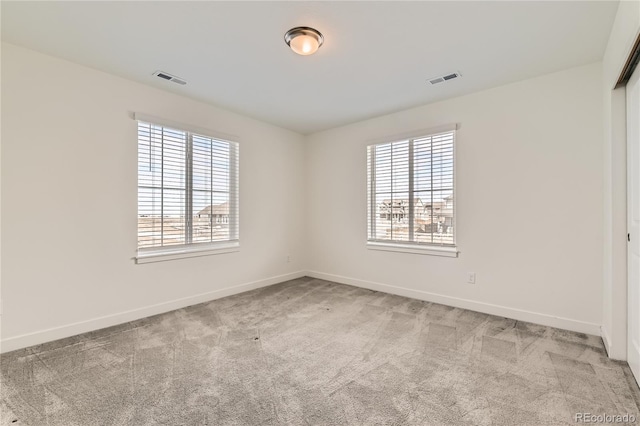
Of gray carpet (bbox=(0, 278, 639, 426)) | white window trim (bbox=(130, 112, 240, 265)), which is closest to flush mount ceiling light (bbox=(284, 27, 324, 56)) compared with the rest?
white window trim (bbox=(130, 112, 240, 265))

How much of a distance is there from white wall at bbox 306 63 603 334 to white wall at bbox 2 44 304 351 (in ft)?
10.4

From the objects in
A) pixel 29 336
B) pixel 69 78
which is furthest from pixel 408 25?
pixel 29 336

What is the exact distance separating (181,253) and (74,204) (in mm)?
1209

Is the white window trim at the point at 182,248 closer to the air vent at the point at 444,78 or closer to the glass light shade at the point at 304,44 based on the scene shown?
the glass light shade at the point at 304,44

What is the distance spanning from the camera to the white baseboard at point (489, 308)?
2.81 meters

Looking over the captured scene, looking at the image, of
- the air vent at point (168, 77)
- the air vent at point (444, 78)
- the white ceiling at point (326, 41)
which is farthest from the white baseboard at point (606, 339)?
the air vent at point (168, 77)

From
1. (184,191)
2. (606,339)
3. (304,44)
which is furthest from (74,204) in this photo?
A: (606,339)

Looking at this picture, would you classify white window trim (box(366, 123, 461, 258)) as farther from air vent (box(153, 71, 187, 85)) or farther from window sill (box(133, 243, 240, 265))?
air vent (box(153, 71, 187, 85))

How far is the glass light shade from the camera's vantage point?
2277 millimetres

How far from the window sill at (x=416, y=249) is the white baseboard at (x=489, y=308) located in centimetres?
55

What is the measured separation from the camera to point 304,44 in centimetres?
231

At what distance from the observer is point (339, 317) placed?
129 inches

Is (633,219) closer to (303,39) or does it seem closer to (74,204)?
(303,39)

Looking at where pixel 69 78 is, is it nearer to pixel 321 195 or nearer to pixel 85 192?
pixel 85 192
